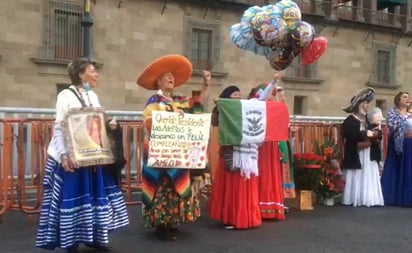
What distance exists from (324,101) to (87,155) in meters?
22.4

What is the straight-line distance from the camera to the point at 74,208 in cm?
473

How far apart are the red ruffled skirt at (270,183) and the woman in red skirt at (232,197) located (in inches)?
10.3

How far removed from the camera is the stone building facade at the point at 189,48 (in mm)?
18562

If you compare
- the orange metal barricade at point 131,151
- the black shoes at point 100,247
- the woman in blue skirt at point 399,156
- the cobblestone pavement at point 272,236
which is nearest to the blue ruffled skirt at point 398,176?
the woman in blue skirt at point 399,156

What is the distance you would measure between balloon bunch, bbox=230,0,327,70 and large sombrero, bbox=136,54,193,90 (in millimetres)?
1165

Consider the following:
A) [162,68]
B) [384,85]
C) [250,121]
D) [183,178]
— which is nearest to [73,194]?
[183,178]

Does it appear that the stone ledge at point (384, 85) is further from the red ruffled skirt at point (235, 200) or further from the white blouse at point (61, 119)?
the white blouse at point (61, 119)

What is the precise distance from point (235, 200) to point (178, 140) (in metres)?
1.12

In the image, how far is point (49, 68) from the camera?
18.9 metres

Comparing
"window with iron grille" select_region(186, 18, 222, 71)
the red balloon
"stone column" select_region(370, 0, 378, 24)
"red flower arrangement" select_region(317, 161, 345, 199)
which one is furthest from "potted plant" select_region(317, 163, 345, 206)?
"stone column" select_region(370, 0, 378, 24)

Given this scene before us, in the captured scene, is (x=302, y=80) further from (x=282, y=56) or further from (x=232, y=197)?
(x=232, y=197)

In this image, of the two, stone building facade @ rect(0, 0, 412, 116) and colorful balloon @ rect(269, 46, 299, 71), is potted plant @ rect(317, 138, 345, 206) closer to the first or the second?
colorful balloon @ rect(269, 46, 299, 71)

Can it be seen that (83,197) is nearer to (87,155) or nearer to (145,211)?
(87,155)

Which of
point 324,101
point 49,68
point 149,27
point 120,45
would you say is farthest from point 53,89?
point 324,101
